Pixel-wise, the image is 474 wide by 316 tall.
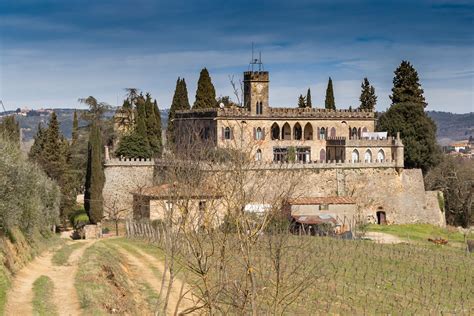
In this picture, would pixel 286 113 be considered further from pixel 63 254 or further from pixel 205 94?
pixel 63 254

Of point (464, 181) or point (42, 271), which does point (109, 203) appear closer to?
point (42, 271)

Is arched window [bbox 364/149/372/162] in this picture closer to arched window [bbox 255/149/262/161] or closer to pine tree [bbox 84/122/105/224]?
arched window [bbox 255/149/262/161]

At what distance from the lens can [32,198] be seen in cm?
2905

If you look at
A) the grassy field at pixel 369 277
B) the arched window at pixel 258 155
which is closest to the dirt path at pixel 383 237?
the grassy field at pixel 369 277

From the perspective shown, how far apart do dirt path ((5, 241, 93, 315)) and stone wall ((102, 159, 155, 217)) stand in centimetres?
2058

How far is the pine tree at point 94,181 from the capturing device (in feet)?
151

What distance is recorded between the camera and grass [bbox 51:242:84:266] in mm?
27395

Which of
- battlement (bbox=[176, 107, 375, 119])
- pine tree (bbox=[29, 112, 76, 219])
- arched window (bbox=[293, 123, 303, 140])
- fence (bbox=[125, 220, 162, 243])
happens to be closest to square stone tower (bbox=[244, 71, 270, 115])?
battlement (bbox=[176, 107, 375, 119])

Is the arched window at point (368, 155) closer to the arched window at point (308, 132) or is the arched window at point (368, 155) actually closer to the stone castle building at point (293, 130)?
the stone castle building at point (293, 130)

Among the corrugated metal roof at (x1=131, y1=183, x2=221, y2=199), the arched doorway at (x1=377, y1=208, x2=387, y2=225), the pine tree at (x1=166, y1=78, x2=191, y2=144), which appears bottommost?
the arched doorway at (x1=377, y1=208, x2=387, y2=225)

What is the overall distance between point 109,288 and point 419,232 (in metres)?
31.9

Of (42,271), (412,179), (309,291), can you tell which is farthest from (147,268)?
(412,179)

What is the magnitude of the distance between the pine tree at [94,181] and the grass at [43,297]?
22499 mm

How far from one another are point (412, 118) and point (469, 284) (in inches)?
1136
